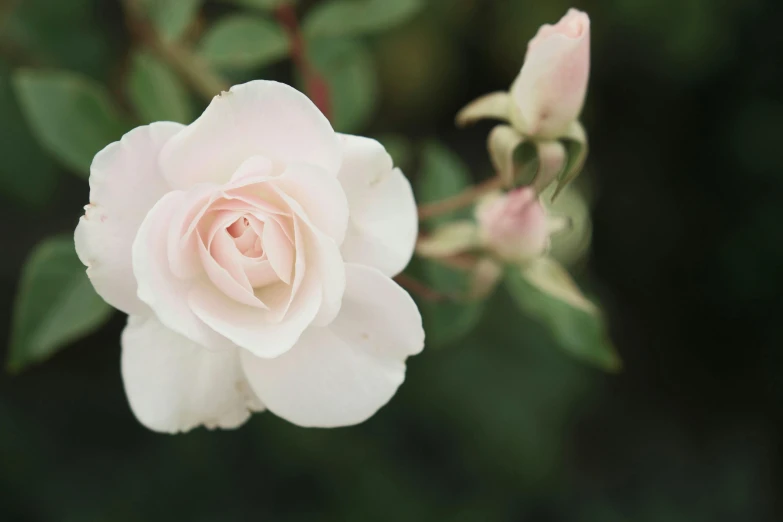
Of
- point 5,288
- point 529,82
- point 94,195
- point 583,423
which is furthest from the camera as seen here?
point 583,423

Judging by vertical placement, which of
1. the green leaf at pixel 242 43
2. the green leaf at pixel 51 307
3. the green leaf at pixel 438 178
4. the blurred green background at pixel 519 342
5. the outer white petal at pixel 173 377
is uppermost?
the green leaf at pixel 242 43

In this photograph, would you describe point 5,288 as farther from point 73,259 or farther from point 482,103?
point 482,103

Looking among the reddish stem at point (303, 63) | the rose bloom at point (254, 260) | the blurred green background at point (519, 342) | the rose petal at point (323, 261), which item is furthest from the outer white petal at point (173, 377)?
the blurred green background at point (519, 342)

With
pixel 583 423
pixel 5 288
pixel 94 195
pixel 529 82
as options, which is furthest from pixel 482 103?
pixel 583 423

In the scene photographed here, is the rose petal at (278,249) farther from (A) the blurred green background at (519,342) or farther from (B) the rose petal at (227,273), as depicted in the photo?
(A) the blurred green background at (519,342)

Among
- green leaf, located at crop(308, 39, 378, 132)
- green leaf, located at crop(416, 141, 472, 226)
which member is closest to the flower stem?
green leaf, located at crop(308, 39, 378, 132)

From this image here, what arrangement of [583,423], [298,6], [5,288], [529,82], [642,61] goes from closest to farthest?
1. [529,82]
2. [298,6]
3. [5,288]
4. [642,61]
5. [583,423]

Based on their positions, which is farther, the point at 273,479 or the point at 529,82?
the point at 273,479

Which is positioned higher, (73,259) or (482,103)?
(482,103)
